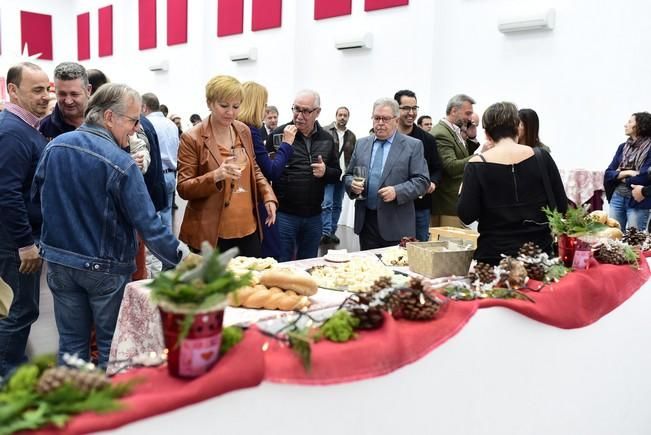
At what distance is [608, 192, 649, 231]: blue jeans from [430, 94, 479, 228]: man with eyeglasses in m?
1.67

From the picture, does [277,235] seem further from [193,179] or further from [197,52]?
[197,52]

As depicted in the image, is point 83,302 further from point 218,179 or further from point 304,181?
point 304,181

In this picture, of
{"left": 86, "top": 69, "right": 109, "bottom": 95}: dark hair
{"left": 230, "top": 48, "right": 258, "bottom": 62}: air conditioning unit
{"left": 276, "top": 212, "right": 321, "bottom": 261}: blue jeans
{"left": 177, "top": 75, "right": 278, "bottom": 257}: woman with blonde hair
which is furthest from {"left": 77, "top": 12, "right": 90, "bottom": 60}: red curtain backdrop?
{"left": 177, "top": 75, "right": 278, "bottom": 257}: woman with blonde hair

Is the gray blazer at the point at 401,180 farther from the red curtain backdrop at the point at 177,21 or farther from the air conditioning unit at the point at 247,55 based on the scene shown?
the red curtain backdrop at the point at 177,21

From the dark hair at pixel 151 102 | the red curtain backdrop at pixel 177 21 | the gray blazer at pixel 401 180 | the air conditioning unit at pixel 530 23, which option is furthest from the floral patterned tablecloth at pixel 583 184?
the red curtain backdrop at pixel 177 21

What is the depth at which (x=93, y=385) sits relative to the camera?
1.02 m

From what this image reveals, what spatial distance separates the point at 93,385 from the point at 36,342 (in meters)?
2.61

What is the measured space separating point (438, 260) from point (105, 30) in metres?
13.3

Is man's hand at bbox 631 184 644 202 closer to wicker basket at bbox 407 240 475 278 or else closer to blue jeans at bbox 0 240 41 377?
wicker basket at bbox 407 240 475 278

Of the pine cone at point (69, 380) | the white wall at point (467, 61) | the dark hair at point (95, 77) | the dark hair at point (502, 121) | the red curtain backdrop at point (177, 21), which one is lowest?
the pine cone at point (69, 380)

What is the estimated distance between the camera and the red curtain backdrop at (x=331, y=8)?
306 inches

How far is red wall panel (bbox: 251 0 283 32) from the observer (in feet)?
28.4

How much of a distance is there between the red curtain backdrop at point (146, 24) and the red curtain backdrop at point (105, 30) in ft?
5.19

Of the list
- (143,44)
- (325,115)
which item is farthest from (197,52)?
(325,115)
